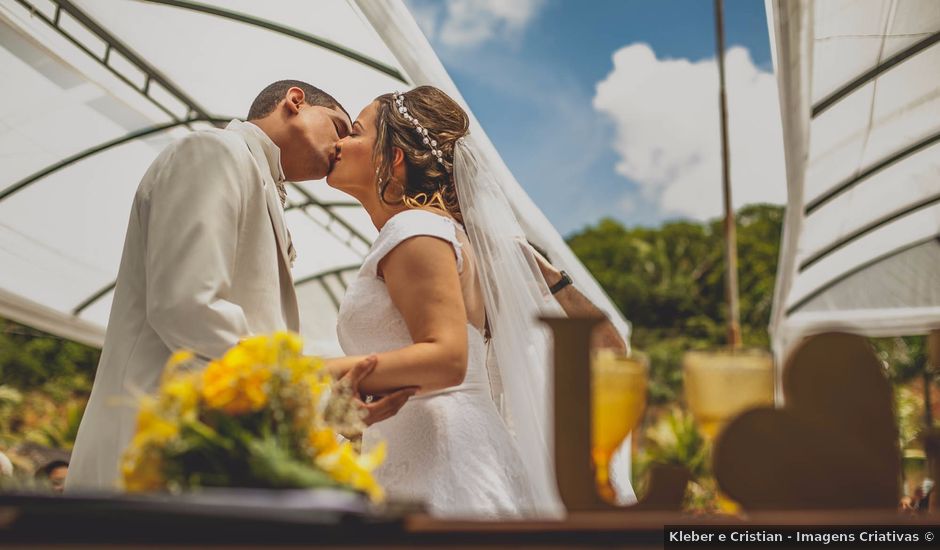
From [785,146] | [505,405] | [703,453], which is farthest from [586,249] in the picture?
[505,405]

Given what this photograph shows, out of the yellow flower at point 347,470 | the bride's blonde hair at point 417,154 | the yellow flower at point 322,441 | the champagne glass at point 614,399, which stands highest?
the bride's blonde hair at point 417,154

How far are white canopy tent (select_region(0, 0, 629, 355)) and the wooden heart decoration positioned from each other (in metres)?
2.91

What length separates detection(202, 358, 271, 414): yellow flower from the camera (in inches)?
61.9

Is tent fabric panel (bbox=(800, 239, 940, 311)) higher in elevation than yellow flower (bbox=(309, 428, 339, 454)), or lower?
higher

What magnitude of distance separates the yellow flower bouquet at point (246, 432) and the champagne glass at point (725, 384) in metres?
0.72

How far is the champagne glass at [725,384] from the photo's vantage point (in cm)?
185

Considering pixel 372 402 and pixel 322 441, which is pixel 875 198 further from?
pixel 322 441

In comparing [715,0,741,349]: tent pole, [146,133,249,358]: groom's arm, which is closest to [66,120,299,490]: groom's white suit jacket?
[146,133,249,358]: groom's arm

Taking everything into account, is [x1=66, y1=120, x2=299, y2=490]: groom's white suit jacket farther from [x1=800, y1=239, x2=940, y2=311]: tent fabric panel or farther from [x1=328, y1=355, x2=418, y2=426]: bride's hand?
[x1=800, y1=239, x2=940, y2=311]: tent fabric panel

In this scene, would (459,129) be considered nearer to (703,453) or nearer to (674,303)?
(703,453)

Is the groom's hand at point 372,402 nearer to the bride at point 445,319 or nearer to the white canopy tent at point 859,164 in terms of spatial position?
the bride at point 445,319

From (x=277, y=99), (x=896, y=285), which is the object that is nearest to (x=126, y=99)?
(x=277, y=99)

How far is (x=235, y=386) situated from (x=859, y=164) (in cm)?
865

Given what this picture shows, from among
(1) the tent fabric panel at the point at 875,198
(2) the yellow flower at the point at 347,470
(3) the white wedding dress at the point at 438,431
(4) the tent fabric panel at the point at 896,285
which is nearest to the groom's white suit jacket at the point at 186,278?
(3) the white wedding dress at the point at 438,431
